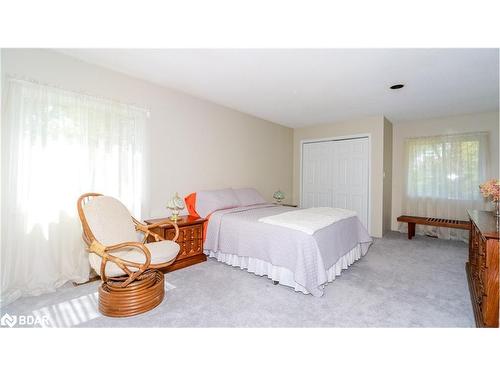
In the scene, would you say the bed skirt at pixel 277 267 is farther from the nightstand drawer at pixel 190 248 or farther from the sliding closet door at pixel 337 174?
the sliding closet door at pixel 337 174

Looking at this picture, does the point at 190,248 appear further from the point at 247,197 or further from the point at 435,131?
the point at 435,131

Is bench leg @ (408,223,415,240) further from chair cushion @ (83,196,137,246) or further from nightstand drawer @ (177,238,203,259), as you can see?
chair cushion @ (83,196,137,246)

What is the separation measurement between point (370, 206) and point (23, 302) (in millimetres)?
5382

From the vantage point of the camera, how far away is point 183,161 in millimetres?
3635

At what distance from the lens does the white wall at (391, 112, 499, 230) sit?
4270 mm

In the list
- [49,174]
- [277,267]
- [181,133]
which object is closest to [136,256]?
[49,174]

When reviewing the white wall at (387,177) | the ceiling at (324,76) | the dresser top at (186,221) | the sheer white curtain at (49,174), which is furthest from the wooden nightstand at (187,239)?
the white wall at (387,177)

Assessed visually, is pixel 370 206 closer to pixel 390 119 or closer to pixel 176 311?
pixel 390 119

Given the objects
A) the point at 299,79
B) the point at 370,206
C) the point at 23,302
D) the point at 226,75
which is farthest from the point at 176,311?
the point at 370,206

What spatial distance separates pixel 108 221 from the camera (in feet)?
7.37

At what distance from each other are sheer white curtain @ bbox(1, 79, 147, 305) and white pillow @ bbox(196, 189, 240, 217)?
111 cm

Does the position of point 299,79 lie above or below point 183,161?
above

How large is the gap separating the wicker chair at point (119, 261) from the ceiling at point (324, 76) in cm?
169
